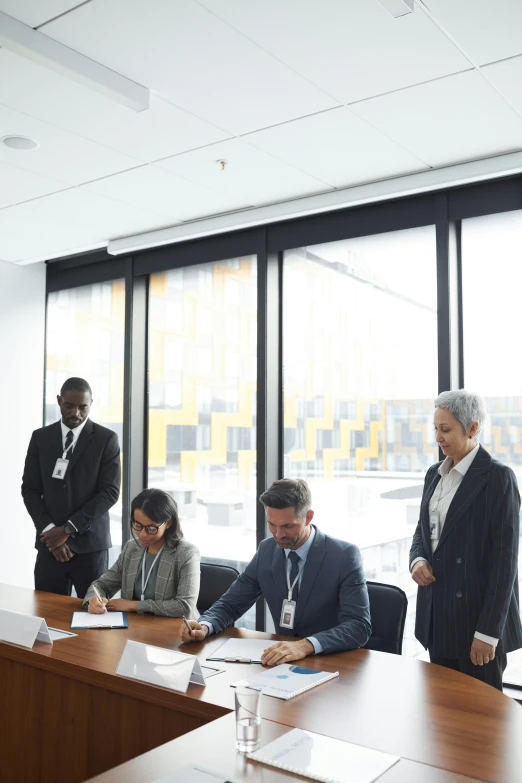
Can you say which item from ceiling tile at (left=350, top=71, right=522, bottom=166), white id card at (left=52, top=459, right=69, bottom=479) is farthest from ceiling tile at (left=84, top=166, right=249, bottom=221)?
white id card at (left=52, top=459, right=69, bottom=479)

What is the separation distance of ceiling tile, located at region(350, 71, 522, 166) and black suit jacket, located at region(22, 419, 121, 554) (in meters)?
2.36

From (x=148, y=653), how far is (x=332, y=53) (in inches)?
88.0

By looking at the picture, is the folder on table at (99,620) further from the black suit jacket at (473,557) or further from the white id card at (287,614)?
the black suit jacket at (473,557)

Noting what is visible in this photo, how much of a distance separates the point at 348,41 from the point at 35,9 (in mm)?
1109

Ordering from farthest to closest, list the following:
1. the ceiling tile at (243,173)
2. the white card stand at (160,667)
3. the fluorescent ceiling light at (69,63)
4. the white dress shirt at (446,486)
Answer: the ceiling tile at (243,173), the white dress shirt at (446,486), the fluorescent ceiling light at (69,63), the white card stand at (160,667)

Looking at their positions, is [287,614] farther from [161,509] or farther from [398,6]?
[398,6]

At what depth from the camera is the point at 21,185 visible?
4.22 meters

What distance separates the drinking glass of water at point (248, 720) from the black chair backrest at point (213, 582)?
5.09 feet

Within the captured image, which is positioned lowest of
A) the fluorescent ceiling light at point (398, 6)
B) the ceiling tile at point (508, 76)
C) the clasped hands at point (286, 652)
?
the clasped hands at point (286, 652)

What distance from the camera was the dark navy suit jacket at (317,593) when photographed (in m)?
2.62

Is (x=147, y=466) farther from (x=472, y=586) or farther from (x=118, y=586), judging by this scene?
(x=472, y=586)

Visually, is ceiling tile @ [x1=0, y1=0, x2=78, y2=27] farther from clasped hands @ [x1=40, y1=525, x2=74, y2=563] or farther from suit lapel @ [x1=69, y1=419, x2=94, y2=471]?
clasped hands @ [x1=40, y1=525, x2=74, y2=563]

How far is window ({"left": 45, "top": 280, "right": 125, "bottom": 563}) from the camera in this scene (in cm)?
598

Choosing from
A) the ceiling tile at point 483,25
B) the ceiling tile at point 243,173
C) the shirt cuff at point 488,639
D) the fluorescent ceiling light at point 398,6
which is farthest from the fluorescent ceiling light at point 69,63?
the shirt cuff at point 488,639
